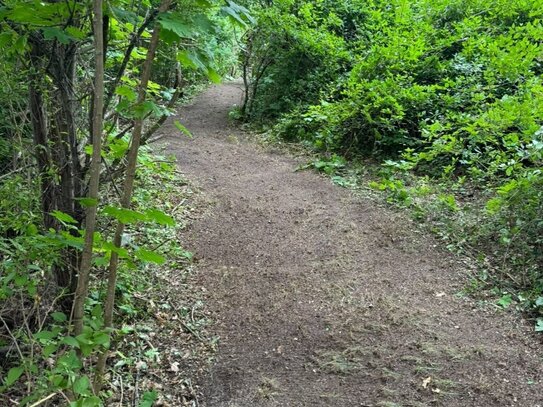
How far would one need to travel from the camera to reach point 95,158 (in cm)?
197

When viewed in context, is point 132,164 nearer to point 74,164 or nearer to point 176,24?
point 176,24

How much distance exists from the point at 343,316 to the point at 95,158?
9.47 ft

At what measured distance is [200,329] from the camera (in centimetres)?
411

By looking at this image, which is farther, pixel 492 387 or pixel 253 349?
pixel 253 349

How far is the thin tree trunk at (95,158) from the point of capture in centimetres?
184

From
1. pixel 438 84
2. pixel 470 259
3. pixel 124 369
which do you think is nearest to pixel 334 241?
pixel 470 259

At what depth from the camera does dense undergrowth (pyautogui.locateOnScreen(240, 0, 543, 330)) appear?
16.3 ft

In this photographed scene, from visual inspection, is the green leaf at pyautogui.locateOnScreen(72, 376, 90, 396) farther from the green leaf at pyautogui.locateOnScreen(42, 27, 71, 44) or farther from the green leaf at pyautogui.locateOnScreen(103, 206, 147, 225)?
the green leaf at pyautogui.locateOnScreen(42, 27, 71, 44)

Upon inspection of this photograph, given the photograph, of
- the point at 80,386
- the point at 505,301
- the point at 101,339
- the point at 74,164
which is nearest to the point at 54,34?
the point at 74,164

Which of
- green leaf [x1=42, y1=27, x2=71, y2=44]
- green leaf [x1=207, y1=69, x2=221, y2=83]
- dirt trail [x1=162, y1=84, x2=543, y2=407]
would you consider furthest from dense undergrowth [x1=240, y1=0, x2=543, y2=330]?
Result: green leaf [x1=42, y1=27, x2=71, y2=44]

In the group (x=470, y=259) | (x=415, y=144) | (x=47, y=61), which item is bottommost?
(x=470, y=259)

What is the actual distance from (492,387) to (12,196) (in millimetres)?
3656

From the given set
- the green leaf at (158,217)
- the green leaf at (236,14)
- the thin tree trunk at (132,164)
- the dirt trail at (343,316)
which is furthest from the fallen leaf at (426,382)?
the green leaf at (236,14)

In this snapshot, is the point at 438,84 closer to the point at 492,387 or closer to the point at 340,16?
the point at 340,16
